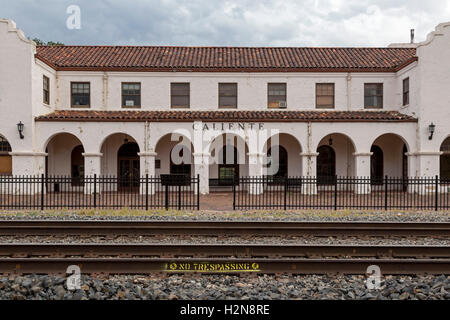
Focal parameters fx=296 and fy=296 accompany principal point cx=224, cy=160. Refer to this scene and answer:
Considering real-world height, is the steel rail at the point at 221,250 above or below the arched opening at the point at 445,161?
below

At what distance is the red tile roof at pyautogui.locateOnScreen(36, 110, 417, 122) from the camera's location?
18422mm

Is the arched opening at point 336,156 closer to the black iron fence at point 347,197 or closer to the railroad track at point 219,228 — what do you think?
the black iron fence at point 347,197

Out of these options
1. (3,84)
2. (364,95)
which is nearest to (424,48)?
(364,95)

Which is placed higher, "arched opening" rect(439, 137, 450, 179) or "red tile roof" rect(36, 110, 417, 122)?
"red tile roof" rect(36, 110, 417, 122)

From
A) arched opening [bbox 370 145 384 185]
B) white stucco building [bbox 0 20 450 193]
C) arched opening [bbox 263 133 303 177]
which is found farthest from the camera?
arched opening [bbox 370 145 384 185]

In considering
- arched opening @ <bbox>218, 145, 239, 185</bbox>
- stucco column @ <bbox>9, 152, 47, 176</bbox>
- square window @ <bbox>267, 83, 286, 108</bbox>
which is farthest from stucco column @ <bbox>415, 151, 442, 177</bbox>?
stucco column @ <bbox>9, 152, 47, 176</bbox>

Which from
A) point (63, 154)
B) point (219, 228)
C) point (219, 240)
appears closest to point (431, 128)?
point (219, 228)

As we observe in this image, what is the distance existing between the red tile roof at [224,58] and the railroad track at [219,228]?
14.2m

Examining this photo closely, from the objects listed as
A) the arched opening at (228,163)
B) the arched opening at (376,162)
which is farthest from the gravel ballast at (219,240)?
the arched opening at (376,162)

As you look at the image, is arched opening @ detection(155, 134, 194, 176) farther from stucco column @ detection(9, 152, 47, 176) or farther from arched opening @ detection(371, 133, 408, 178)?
arched opening @ detection(371, 133, 408, 178)

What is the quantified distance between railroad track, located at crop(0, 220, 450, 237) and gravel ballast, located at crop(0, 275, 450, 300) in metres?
3.23

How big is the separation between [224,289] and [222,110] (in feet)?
55.9

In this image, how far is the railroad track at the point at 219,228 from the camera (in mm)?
9023

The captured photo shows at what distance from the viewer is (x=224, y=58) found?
22.6 metres
